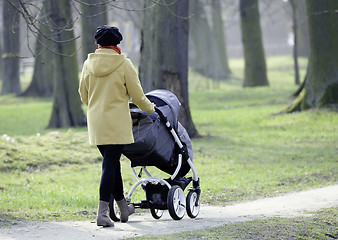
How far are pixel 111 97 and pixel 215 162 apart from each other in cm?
641

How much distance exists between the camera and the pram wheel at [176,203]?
23.0 ft

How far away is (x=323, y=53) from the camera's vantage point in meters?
17.3

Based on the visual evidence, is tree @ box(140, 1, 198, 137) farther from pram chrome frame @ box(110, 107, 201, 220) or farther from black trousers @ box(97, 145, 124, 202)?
black trousers @ box(97, 145, 124, 202)

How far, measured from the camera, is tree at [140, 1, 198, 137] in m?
14.6

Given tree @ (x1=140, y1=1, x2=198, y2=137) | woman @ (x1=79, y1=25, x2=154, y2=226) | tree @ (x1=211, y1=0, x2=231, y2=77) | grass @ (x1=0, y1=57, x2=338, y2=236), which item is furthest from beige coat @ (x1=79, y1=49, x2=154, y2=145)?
tree @ (x1=211, y1=0, x2=231, y2=77)

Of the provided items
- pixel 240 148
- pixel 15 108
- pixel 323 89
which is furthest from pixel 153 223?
pixel 15 108

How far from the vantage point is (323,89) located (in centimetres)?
1736

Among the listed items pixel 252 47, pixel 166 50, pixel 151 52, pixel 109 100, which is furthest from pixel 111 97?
pixel 252 47

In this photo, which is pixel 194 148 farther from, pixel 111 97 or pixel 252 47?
pixel 252 47

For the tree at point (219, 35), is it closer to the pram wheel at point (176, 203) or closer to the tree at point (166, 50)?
the tree at point (166, 50)

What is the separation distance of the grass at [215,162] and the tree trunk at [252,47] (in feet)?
34.5

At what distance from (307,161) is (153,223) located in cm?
579

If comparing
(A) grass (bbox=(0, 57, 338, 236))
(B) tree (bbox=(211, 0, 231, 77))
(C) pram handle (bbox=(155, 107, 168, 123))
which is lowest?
(A) grass (bbox=(0, 57, 338, 236))

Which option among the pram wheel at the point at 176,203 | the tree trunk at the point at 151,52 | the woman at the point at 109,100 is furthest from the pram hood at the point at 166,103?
the tree trunk at the point at 151,52
